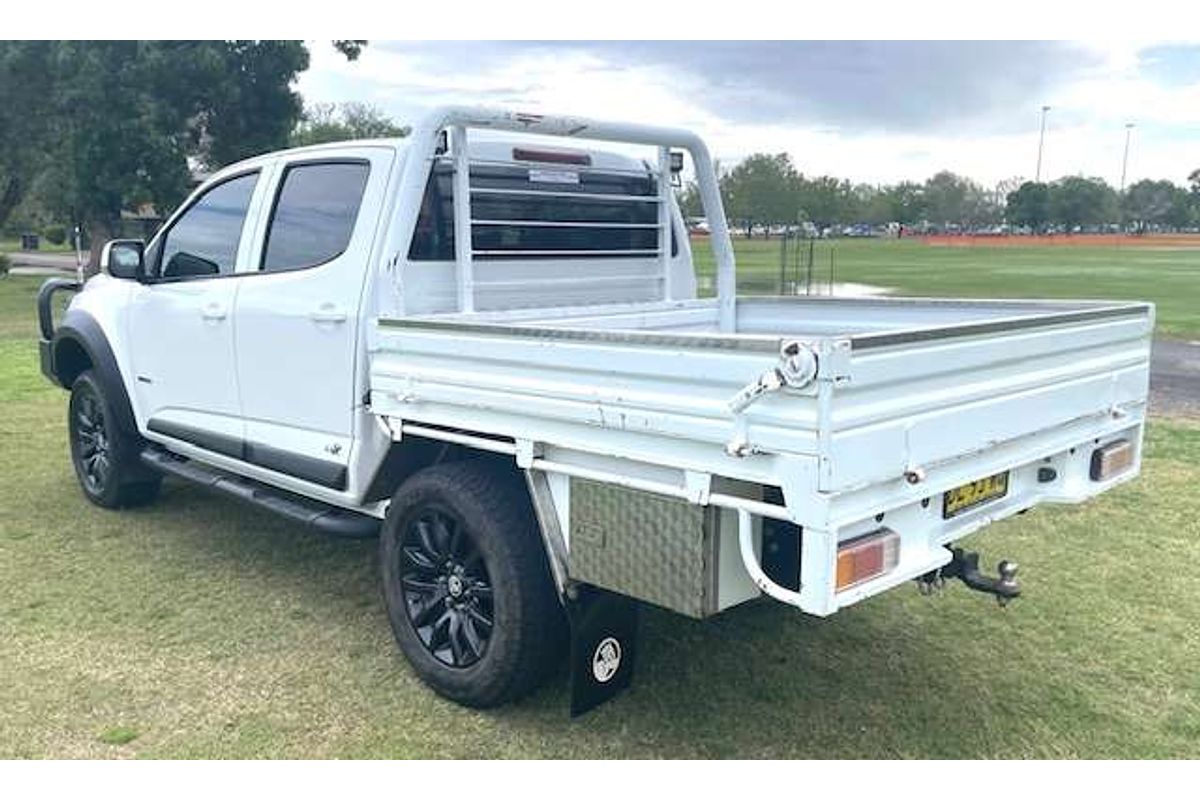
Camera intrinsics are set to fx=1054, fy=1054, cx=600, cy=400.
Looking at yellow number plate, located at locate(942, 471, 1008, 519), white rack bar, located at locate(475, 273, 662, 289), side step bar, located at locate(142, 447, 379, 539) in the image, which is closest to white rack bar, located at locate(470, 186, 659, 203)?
white rack bar, located at locate(475, 273, 662, 289)

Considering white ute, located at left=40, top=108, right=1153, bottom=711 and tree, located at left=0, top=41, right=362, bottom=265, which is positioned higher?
tree, located at left=0, top=41, right=362, bottom=265

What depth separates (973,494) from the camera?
3.43 metres

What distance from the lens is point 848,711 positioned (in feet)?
12.3

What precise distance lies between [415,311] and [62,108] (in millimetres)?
23717

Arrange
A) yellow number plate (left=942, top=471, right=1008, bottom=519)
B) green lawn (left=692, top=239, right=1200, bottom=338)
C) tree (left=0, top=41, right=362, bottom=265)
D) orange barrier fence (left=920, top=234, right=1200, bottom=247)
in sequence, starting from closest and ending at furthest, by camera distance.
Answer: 1. yellow number plate (left=942, top=471, right=1008, bottom=519)
2. tree (left=0, top=41, right=362, bottom=265)
3. green lawn (left=692, top=239, right=1200, bottom=338)
4. orange barrier fence (left=920, top=234, right=1200, bottom=247)

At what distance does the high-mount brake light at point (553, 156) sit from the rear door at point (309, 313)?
687 millimetres

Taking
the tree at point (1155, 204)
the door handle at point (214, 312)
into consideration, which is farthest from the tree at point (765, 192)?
the tree at point (1155, 204)

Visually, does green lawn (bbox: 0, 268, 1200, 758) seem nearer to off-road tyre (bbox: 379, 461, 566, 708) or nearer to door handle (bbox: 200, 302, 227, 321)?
off-road tyre (bbox: 379, 461, 566, 708)

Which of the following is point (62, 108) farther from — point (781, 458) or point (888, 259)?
point (888, 259)

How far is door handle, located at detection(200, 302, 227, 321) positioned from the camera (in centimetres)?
489

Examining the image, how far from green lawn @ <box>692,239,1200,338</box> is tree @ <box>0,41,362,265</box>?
471 inches

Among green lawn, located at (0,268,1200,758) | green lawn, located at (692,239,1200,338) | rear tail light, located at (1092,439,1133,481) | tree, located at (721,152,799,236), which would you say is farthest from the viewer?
tree, located at (721,152,799,236)

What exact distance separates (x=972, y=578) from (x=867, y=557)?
815 mm

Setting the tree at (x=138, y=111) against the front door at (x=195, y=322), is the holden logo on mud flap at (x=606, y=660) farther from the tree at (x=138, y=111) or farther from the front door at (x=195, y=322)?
the tree at (x=138, y=111)
